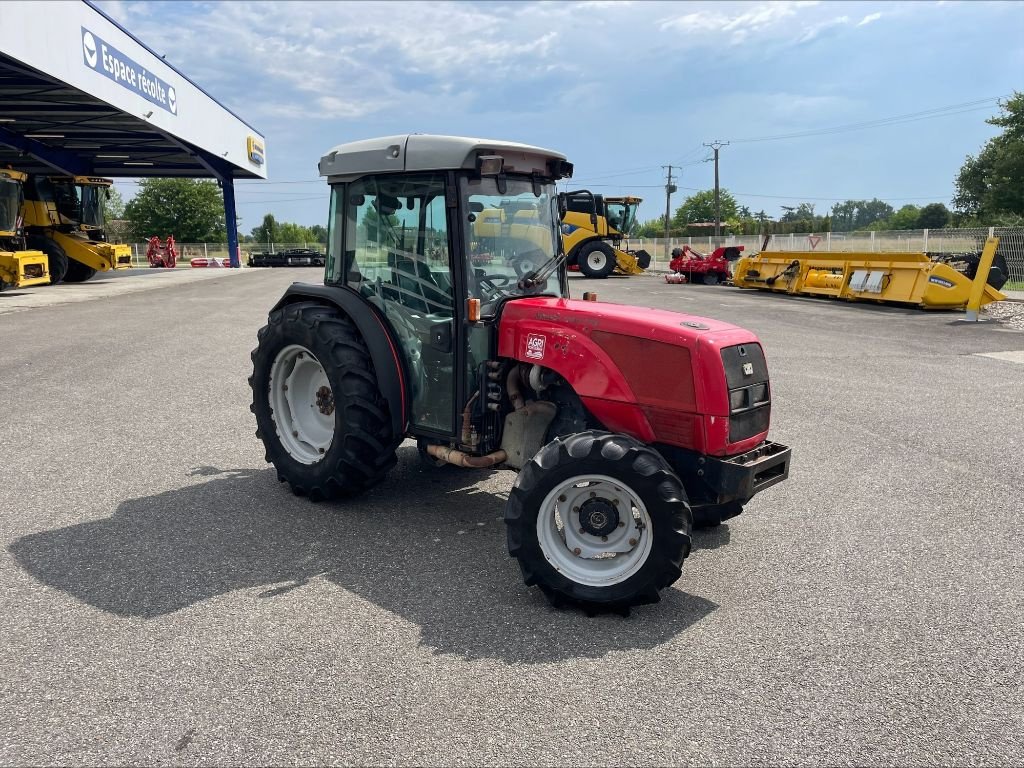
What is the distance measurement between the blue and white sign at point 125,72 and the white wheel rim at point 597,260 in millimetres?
16604

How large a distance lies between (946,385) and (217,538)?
8.34 metres

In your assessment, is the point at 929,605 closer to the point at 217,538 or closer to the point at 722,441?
the point at 722,441

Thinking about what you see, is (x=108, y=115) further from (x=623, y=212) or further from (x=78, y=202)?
(x=623, y=212)

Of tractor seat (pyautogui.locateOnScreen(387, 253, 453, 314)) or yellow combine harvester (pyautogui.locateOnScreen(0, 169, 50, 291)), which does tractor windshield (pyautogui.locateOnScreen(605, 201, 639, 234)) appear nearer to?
yellow combine harvester (pyautogui.locateOnScreen(0, 169, 50, 291))

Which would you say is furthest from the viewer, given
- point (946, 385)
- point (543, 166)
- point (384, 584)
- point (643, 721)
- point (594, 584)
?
point (946, 385)

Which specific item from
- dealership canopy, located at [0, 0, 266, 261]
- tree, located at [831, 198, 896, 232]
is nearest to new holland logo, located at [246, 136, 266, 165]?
dealership canopy, located at [0, 0, 266, 261]

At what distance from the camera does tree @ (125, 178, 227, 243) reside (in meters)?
70.2

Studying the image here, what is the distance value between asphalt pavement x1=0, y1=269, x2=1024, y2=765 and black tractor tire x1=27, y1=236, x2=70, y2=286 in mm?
19684

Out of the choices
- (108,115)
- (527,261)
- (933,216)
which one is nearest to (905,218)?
(933,216)

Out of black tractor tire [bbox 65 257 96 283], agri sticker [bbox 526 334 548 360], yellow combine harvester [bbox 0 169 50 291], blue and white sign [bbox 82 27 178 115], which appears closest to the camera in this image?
agri sticker [bbox 526 334 548 360]

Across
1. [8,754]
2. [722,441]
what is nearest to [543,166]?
[722,441]

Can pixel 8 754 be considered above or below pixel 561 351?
below

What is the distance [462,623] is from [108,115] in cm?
2861

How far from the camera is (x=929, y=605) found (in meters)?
3.76
